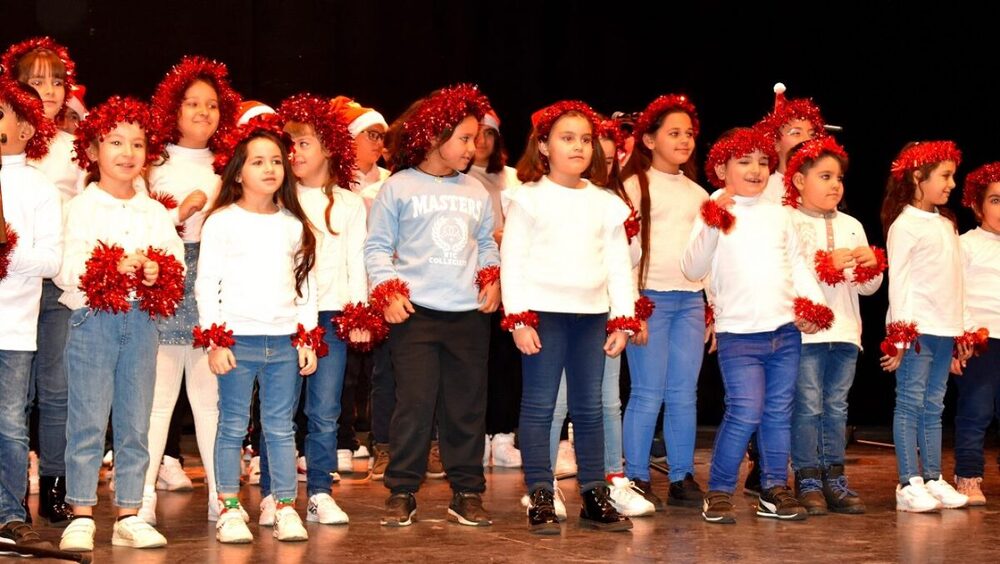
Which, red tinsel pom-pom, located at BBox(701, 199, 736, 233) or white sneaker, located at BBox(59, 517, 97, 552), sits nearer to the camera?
white sneaker, located at BBox(59, 517, 97, 552)

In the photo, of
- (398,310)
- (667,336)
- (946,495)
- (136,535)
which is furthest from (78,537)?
(946,495)

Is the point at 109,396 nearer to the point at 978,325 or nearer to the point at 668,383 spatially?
the point at 668,383

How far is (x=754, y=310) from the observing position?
4.40m

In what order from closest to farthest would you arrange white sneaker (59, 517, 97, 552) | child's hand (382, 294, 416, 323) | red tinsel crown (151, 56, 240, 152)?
white sneaker (59, 517, 97, 552), child's hand (382, 294, 416, 323), red tinsel crown (151, 56, 240, 152)

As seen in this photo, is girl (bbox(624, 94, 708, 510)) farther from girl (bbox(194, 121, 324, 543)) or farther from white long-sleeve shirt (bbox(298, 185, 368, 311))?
girl (bbox(194, 121, 324, 543))

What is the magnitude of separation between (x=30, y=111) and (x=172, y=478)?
178 centimetres

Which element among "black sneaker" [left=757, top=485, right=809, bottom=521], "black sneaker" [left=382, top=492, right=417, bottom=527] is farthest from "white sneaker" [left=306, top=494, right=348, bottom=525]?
"black sneaker" [left=757, top=485, right=809, bottom=521]

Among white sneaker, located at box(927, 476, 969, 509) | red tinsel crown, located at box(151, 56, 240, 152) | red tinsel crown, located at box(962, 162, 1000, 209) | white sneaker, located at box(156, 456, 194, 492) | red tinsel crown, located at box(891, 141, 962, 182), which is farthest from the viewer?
red tinsel crown, located at box(962, 162, 1000, 209)

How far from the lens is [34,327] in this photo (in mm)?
3789

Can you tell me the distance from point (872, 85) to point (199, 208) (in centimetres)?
479

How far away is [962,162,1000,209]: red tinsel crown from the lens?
5.28 m

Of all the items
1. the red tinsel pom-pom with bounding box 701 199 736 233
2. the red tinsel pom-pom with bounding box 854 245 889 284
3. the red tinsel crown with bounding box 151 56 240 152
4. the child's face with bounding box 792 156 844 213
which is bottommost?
the red tinsel pom-pom with bounding box 854 245 889 284

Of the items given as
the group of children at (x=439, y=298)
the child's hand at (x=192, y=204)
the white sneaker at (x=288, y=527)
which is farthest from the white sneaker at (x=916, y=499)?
the child's hand at (x=192, y=204)

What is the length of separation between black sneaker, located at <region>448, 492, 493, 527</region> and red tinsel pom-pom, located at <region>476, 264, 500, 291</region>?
711 millimetres
